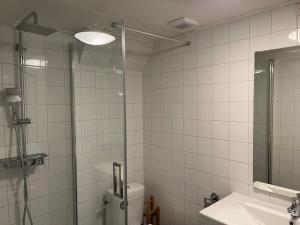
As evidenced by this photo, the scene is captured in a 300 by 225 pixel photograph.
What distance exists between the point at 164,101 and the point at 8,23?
158 centimetres

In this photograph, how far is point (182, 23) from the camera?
1.90 m

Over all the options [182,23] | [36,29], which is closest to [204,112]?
[182,23]

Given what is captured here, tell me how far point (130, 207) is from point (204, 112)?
1.23 metres

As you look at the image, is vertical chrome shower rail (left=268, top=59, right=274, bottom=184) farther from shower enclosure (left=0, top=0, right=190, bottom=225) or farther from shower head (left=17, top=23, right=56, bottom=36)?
shower head (left=17, top=23, right=56, bottom=36)

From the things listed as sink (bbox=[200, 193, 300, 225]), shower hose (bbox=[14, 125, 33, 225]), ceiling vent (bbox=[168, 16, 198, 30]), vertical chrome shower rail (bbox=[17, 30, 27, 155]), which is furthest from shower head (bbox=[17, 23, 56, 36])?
sink (bbox=[200, 193, 300, 225])

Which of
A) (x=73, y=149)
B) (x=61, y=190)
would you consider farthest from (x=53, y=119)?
(x=61, y=190)

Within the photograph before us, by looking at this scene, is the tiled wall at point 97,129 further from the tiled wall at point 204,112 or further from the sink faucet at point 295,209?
the sink faucet at point 295,209

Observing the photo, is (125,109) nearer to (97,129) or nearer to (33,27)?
(97,129)

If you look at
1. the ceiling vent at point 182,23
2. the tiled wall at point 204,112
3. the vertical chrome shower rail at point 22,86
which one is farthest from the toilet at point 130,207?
the ceiling vent at point 182,23

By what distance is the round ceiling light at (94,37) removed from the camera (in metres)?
1.71

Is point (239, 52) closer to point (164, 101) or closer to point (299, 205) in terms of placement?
point (164, 101)

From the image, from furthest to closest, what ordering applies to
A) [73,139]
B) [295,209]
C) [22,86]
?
[73,139]
[22,86]
[295,209]

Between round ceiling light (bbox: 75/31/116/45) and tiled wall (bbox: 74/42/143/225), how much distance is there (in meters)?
0.10

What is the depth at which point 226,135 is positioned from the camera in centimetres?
197
